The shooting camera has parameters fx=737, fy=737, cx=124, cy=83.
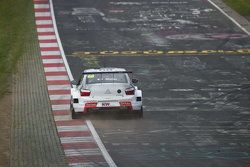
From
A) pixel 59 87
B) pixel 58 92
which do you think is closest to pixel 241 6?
pixel 59 87

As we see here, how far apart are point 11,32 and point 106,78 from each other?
1725 cm

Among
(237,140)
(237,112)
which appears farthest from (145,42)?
(237,140)

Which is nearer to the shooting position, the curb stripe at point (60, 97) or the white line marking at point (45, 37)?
the curb stripe at point (60, 97)

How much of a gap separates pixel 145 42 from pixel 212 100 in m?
11.5

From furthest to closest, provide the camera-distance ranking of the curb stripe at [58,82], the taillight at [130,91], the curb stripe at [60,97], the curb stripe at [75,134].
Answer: the curb stripe at [58,82] → the curb stripe at [60,97] → the taillight at [130,91] → the curb stripe at [75,134]

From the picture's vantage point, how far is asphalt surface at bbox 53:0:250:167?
19.1 meters

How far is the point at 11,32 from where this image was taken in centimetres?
3903

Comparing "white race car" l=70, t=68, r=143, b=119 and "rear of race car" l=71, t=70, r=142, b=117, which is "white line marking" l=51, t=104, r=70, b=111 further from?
"rear of race car" l=71, t=70, r=142, b=117

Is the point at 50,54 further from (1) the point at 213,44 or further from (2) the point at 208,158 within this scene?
(2) the point at 208,158

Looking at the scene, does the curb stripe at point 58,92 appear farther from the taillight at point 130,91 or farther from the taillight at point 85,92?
the taillight at point 130,91

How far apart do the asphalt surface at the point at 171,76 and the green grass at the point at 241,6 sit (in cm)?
146

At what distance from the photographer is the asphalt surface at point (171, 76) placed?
19141 millimetres

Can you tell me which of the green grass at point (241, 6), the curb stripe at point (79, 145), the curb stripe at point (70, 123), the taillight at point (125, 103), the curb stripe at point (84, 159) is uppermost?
the curb stripe at point (84, 159)

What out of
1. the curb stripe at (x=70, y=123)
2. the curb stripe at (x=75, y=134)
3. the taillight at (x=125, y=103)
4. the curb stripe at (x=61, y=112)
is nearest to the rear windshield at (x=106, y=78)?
the taillight at (x=125, y=103)
